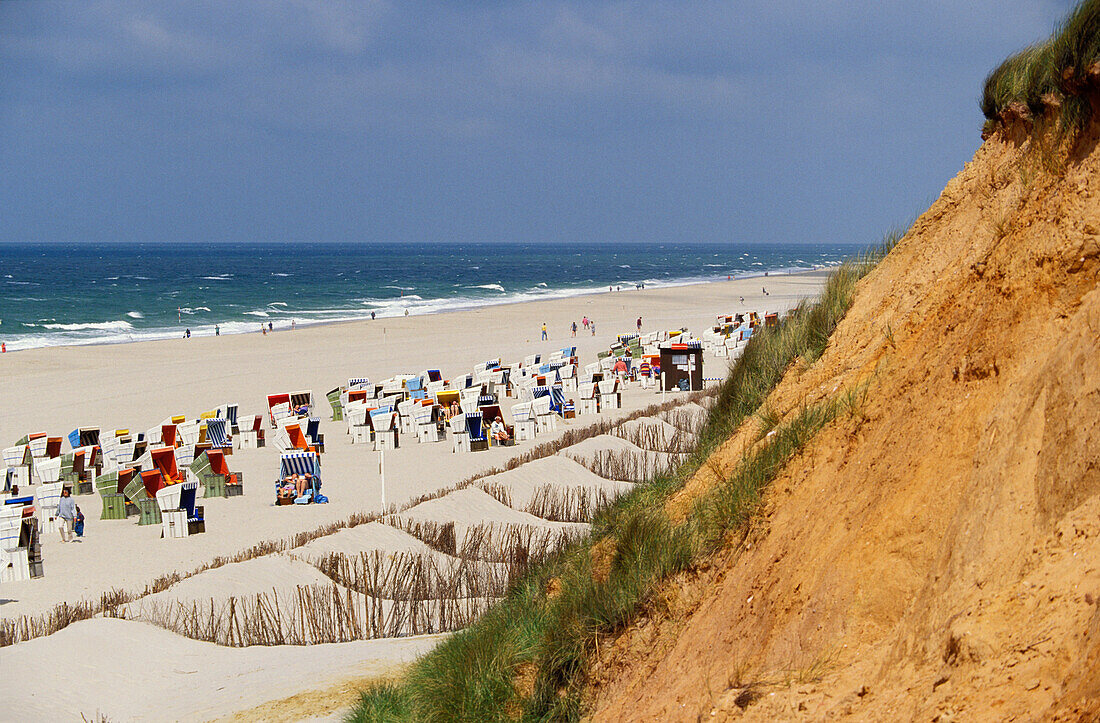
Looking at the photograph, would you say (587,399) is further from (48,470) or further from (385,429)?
(48,470)

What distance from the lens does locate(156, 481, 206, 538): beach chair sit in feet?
43.4

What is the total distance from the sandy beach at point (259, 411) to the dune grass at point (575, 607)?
75.8 inches

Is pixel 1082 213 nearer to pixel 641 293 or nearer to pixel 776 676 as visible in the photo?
pixel 776 676

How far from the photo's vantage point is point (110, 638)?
8242 millimetres

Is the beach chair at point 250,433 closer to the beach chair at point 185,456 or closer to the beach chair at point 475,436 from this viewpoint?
the beach chair at point 185,456

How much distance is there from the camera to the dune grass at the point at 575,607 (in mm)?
4816

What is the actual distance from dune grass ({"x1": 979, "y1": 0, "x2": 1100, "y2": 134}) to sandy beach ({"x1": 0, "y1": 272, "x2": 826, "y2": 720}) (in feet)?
19.1

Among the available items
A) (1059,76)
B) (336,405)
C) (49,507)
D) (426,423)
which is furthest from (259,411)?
(1059,76)

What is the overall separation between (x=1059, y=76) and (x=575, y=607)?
3.59m

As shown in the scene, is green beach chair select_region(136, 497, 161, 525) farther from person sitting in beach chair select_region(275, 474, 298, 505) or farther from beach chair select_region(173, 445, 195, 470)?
beach chair select_region(173, 445, 195, 470)

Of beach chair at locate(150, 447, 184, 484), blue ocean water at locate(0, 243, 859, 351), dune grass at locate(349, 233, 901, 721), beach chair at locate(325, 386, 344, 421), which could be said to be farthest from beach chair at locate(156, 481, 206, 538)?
blue ocean water at locate(0, 243, 859, 351)

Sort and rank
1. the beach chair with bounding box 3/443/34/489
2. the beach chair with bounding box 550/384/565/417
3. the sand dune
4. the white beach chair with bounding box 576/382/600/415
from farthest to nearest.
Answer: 1. the white beach chair with bounding box 576/382/600/415
2. the beach chair with bounding box 550/384/565/417
3. the beach chair with bounding box 3/443/34/489
4. the sand dune

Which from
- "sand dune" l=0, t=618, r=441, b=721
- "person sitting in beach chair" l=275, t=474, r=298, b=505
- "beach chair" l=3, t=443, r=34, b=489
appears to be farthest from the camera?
"beach chair" l=3, t=443, r=34, b=489

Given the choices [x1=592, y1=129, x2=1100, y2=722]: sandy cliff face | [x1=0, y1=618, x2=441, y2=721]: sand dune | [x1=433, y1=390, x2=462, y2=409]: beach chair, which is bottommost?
[x1=0, y1=618, x2=441, y2=721]: sand dune
